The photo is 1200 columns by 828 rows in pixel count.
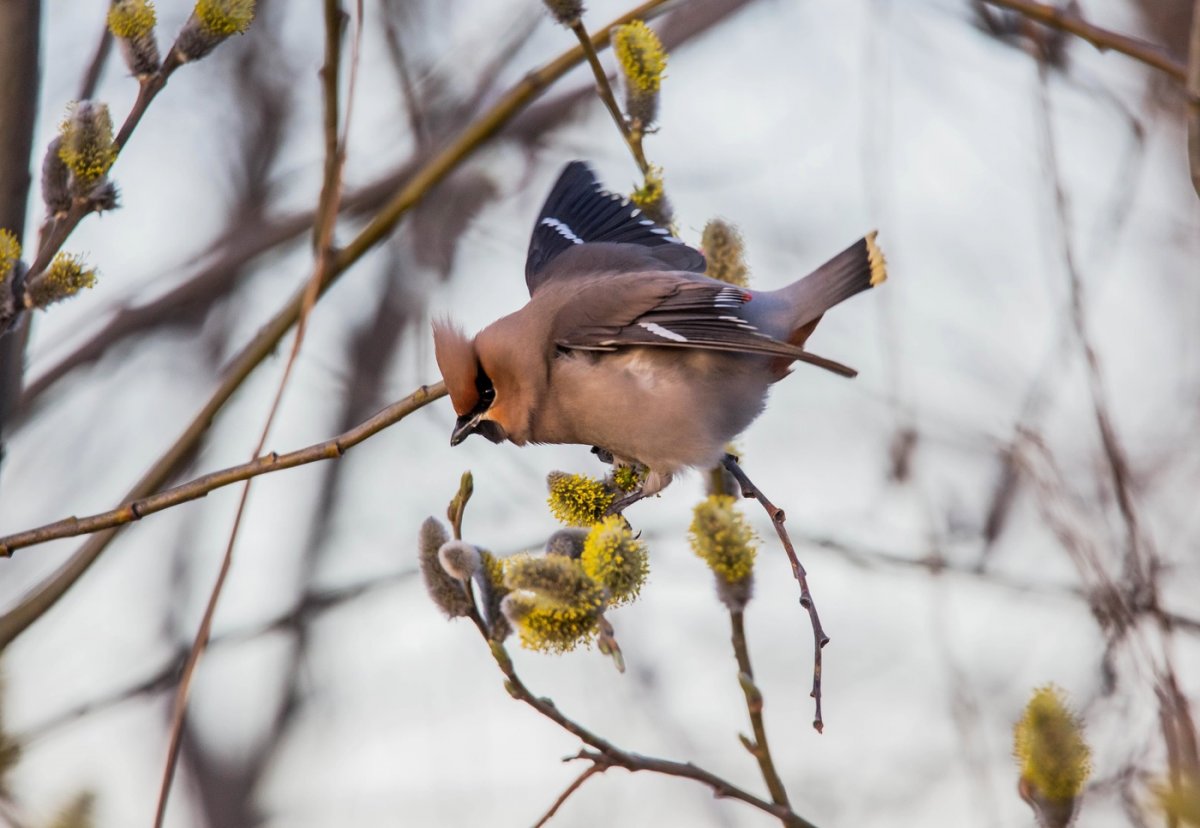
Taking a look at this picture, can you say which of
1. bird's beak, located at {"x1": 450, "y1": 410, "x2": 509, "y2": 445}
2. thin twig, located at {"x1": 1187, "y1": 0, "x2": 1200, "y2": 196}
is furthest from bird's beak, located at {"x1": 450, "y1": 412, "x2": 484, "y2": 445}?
thin twig, located at {"x1": 1187, "y1": 0, "x2": 1200, "y2": 196}

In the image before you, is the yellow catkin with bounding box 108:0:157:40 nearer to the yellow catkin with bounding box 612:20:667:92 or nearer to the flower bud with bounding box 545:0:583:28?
the flower bud with bounding box 545:0:583:28

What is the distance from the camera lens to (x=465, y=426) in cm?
408

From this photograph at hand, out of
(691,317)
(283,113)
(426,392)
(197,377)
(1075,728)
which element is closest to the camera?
(1075,728)

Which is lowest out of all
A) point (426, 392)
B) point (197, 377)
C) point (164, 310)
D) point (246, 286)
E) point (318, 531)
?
point (318, 531)

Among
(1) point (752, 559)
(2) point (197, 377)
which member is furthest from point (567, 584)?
(2) point (197, 377)

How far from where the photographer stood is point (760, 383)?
160 inches

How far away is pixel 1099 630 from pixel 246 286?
4909 millimetres

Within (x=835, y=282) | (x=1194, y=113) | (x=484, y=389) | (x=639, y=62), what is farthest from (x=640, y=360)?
(x=1194, y=113)

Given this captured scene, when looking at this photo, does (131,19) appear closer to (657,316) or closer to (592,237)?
(657,316)

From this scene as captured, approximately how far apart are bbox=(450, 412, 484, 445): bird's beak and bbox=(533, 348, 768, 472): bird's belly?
20cm

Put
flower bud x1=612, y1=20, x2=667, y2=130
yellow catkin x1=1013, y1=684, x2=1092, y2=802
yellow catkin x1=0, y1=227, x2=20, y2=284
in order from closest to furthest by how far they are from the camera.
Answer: yellow catkin x1=1013, y1=684, x2=1092, y2=802 < yellow catkin x1=0, y1=227, x2=20, y2=284 < flower bud x1=612, y1=20, x2=667, y2=130

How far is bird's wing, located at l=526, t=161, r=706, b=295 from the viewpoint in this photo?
4375 mm

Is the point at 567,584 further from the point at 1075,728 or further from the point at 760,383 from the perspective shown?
the point at 760,383

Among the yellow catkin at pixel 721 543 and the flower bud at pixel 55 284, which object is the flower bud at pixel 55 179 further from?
the yellow catkin at pixel 721 543
